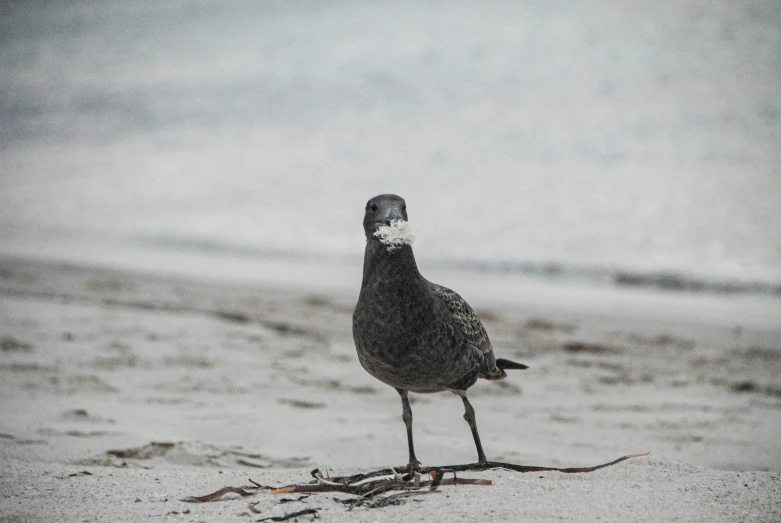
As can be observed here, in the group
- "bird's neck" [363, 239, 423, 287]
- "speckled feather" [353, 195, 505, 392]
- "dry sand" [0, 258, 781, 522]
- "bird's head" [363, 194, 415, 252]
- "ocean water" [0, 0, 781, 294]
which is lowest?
"dry sand" [0, 258, 781, 522]

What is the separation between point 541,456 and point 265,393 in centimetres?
221

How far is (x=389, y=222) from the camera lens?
11.1 ft

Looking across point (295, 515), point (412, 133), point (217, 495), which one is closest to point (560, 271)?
point (412, 133)

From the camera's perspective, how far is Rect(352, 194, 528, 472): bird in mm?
3340

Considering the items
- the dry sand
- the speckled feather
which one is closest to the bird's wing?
the speckled feather

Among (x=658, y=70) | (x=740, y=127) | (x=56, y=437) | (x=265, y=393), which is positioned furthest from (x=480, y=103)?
(x=56, y=437)

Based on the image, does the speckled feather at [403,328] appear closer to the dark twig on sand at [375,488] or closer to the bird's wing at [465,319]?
the bird's wing at [465,319]

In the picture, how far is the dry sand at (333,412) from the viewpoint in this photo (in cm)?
297

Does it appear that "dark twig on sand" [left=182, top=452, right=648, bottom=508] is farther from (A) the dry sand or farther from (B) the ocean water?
(B) the ocean water

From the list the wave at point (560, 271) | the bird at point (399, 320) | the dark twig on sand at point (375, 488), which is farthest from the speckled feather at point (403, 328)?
the wave at point (560, 271)

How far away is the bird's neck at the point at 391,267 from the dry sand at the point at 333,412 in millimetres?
963

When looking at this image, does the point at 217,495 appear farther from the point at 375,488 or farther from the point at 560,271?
the point at 560,271

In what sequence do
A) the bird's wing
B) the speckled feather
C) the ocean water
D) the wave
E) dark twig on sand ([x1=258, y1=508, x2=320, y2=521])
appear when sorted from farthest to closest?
the ocean water < the wave < the bird's wing < the speckled feather < dark twig on sand ([x1=258, y1=508, x2=320, y2=521])

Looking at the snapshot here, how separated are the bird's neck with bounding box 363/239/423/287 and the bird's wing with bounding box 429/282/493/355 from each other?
0.27 meters
